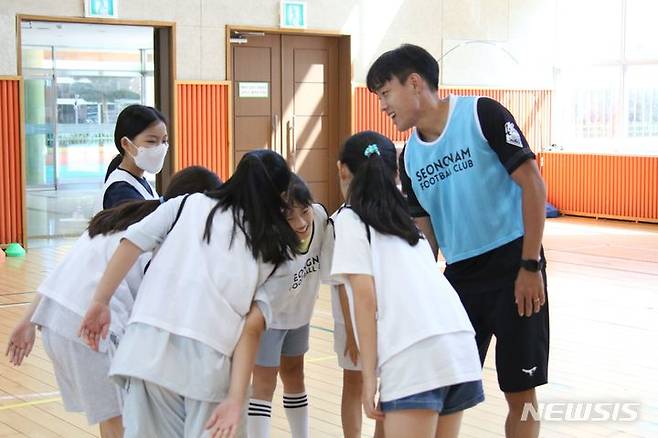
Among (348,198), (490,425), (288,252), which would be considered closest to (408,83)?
(348,198)

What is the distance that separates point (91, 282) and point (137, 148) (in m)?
1.08

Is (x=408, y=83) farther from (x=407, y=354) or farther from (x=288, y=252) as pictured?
(x=407, y=354)

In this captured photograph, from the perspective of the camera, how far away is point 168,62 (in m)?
12.3

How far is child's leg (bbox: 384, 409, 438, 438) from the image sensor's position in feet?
8.67

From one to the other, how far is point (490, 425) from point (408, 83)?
2.03m

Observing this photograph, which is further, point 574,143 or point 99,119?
point 99,119

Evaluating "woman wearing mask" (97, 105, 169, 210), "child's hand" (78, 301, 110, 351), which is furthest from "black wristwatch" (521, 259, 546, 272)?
"woman wearing mask" (97, 105, 169, 210)

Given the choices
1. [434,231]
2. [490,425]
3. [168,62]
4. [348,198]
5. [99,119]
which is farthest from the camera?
[99,119]

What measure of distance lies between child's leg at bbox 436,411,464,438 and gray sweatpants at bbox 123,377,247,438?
1.92 feet

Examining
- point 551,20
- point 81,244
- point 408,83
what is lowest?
point 81,244

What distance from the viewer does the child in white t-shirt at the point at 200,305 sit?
8.71 feet

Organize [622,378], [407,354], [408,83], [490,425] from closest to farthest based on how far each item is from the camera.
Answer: [407,354] < [408,83] < [490,425] < [622,378]

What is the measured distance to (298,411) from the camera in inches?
155

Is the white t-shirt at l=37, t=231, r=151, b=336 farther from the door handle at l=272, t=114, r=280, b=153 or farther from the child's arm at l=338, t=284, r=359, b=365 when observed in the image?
the door handle at l=272, t=114, r=280, b=153
